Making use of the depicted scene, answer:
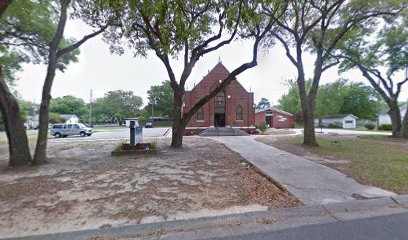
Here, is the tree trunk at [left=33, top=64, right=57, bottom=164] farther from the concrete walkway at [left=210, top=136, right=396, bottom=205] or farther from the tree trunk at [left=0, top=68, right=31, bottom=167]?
the concrete walkway at [left=210, top=136, right=396, bottom=205]

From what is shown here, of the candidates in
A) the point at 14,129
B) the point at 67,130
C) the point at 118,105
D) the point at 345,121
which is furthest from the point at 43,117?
the point at 118,105

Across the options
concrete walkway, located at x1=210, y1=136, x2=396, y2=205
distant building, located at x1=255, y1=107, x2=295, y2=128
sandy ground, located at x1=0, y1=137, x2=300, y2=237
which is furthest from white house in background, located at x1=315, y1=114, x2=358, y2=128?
sandy ground, located at x1=0, y1=137, x2=300, y2=237

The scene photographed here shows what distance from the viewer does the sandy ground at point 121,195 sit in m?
3.57

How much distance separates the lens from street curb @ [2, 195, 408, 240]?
316 cm

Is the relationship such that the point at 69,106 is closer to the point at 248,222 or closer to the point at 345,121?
the point at 345,121

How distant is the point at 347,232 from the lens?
10.5 feet

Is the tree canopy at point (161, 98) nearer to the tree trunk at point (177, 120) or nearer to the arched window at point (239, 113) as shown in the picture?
the arched window at point (239, 113)

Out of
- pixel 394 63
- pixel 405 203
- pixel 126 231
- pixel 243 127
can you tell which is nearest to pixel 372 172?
pixel 405 203

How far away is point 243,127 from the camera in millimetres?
28000

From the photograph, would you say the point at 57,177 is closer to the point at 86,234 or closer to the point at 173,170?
the point at 173,170

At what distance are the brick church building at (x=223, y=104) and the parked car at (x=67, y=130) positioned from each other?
13255 millimetres

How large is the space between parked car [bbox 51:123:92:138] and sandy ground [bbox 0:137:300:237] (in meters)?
20.9

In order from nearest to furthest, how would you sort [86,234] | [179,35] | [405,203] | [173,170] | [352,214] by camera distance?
[86,234]
[352,214]
[405,203]
[173,170]
[179,35]

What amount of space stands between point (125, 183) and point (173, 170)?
5.72 feet
